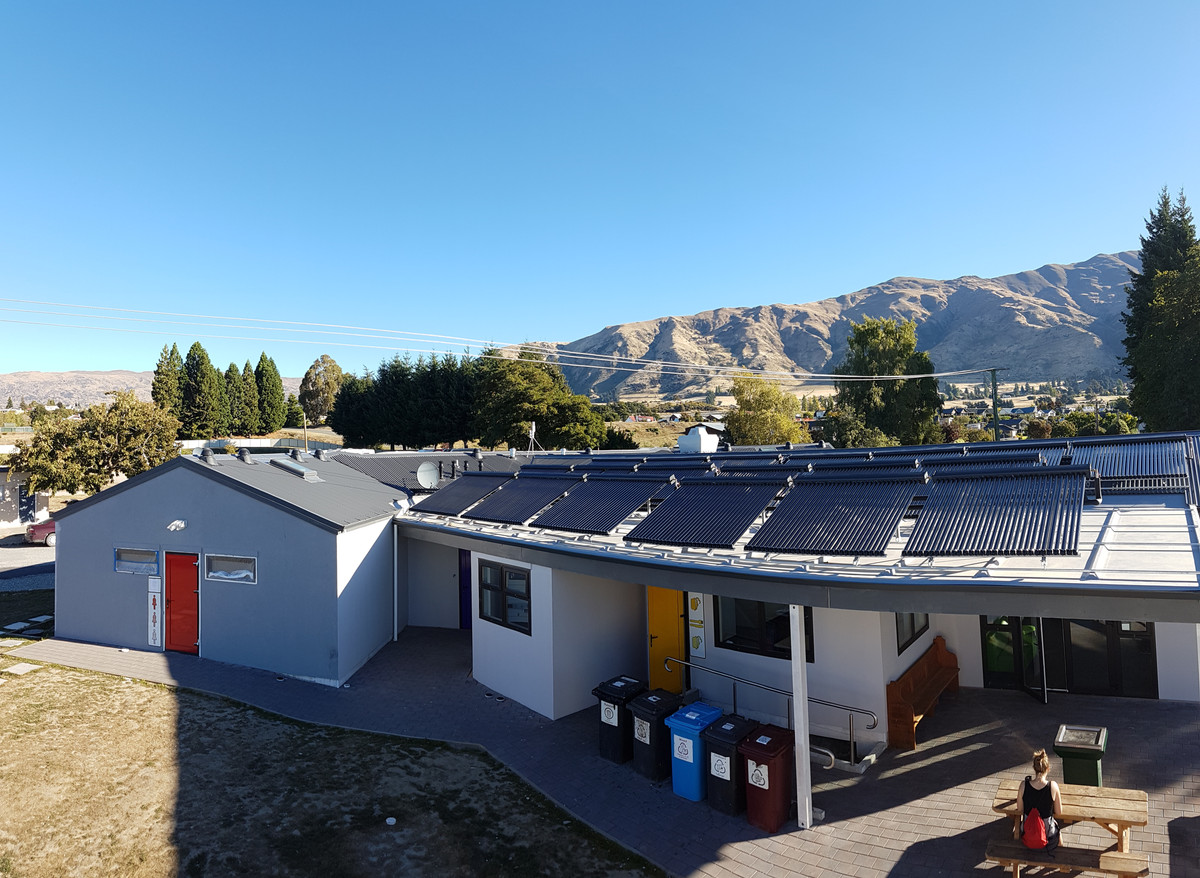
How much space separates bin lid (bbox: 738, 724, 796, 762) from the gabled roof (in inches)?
326

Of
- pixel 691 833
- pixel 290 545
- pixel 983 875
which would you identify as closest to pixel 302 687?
pixel 290 545

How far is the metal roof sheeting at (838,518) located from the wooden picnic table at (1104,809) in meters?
2.83

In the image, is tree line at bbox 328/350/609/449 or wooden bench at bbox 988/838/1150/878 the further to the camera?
tree line at bbox 328/350/609/449

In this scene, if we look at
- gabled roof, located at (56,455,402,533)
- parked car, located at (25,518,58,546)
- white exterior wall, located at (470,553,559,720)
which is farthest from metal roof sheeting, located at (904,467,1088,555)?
parked car, located at (25,518,58,546)

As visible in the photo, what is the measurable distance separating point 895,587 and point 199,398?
2773 inches

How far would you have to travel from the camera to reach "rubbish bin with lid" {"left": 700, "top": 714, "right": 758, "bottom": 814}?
7.42 meters

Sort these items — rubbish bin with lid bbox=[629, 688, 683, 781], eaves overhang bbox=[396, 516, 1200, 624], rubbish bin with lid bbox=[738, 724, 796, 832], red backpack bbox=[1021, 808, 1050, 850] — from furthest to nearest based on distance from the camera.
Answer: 1. rubbish bin with lid bbox=[629, 688, 683, 781]
2. rubbish bin with lid bbox=[738, 724, 796, 832]
3. red backpack bbox=[1021, 808, 1050, 850]
4. eaves overhang bbox=[396, 516, 1200, 624]

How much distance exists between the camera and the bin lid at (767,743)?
23.4ft

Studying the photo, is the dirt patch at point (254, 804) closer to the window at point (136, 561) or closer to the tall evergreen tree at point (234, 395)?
the window at point (136, 561)

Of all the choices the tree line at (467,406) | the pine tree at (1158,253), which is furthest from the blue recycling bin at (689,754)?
the pine tree at (1158,253)

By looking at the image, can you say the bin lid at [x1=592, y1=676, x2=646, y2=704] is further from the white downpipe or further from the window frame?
the window frame

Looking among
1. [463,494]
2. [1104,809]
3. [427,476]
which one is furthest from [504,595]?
[1104,809]

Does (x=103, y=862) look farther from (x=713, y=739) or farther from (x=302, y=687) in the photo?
(x=713, y=739)

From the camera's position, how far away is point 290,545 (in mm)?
12492
